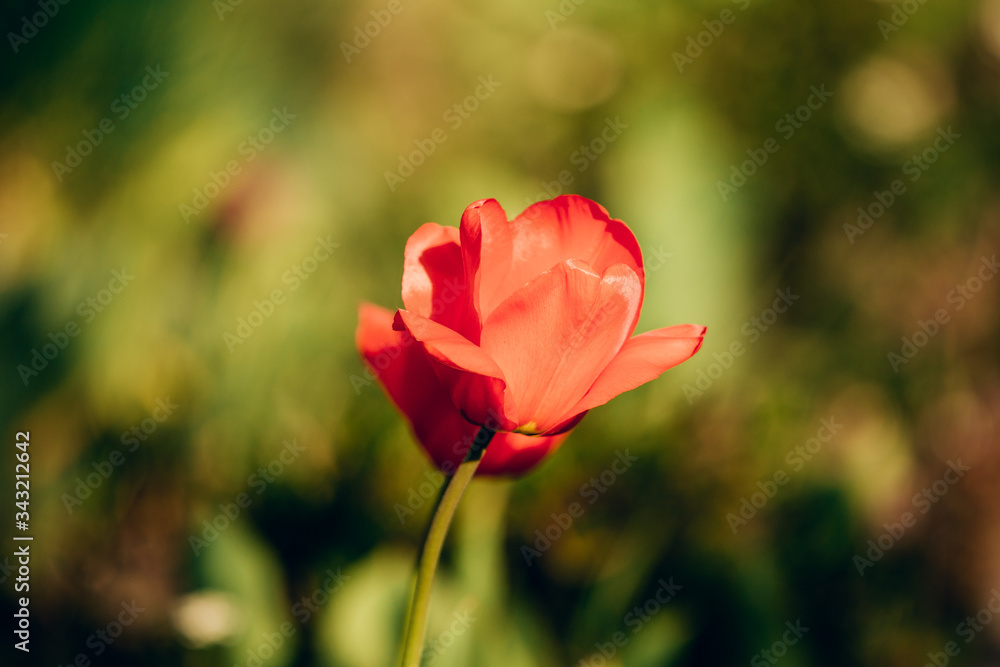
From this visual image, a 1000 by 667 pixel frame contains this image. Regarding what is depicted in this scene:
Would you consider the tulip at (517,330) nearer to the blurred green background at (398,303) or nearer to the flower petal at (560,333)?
the flower petal at (560,333)

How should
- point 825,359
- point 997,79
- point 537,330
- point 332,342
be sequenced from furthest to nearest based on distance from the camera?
point 997,79, point 825,359, point 332,342, point 537,330

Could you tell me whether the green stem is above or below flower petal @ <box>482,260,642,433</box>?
below

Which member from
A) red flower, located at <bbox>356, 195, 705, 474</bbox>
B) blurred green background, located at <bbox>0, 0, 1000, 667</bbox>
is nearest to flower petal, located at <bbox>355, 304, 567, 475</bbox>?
red flower, located at <bbox>356, 195, 705, 474</bbox>

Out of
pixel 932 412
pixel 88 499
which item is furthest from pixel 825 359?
pixel 88 499

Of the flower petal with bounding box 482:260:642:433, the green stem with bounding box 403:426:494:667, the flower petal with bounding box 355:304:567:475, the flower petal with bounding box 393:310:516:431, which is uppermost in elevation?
the flower petal with bounding box 482:260:642:433

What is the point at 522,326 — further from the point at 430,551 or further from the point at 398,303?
the point at 398,303

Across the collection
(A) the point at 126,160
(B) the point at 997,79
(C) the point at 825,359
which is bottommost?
(A) the point at 126,160

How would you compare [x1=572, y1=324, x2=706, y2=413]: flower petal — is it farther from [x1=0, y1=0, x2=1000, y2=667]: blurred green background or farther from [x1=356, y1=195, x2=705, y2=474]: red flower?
[x1=0, y1=0, x2=1000, y2=667]: blurred green background

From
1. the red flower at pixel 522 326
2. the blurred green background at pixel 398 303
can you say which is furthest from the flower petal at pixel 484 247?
the blurred green background at pixel 398 303

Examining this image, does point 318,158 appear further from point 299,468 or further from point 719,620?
point 719,620
